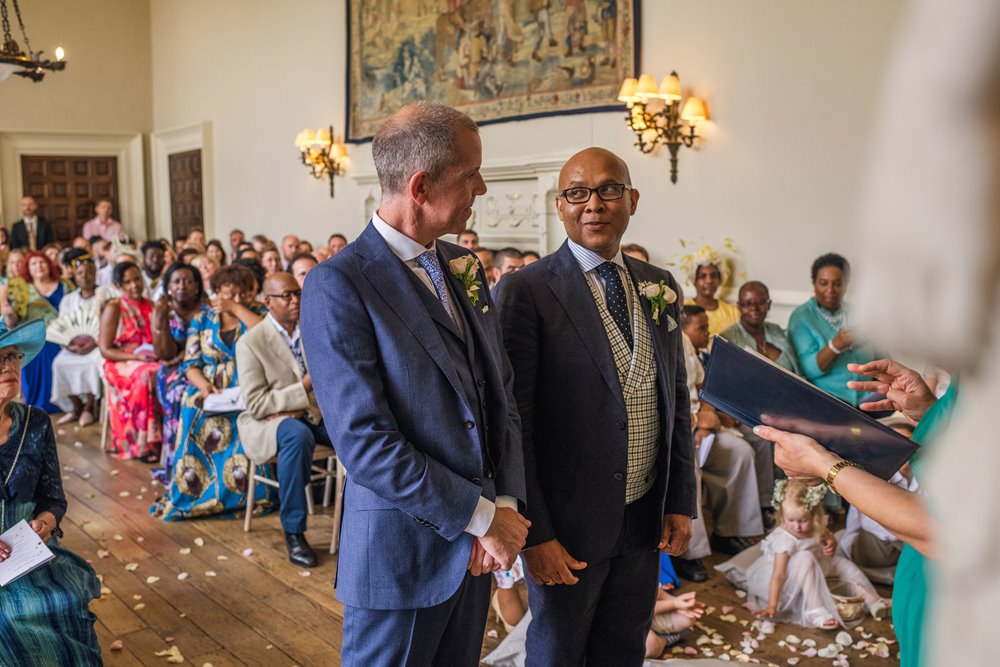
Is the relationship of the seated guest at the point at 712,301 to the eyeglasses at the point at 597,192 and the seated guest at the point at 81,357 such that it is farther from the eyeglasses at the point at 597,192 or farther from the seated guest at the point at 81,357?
the seated guest at the point at 81,357

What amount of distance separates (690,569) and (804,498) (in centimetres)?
71

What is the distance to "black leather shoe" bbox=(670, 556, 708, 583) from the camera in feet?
13.8

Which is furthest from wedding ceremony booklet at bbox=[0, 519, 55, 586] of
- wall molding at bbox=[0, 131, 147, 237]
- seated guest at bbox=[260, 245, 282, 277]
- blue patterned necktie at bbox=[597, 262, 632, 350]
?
wall molding at bbox=[0, 131, 147, 237]

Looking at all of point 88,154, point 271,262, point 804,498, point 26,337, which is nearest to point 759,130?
point 804,498

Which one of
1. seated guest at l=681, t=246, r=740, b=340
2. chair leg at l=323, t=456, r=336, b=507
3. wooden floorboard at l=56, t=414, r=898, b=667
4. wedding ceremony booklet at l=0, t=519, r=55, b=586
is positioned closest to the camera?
wedding ceremony booklet at l=0, t=519, r=55, b=586

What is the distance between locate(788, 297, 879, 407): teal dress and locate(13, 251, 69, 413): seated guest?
17.1 feet

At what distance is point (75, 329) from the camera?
713 centimetres

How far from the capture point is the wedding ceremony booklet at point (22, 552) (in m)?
2.69

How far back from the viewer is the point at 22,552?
2.73 meters

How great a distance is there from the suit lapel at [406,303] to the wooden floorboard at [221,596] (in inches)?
75.1

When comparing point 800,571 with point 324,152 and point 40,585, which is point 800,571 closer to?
point 40,585

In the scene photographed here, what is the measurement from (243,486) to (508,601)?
83.7 inches

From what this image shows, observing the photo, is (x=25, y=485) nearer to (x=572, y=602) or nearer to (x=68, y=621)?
(x=68, y=621)

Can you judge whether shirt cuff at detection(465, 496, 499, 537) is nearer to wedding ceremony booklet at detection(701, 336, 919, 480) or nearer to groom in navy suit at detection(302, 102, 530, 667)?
groom in navy suit at detection(302, 102, 530, 667)
